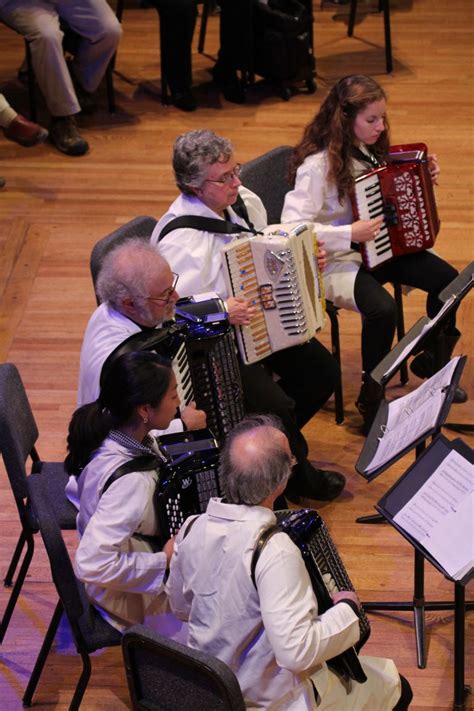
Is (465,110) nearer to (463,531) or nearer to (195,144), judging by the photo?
(195,144)

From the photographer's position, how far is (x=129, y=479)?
2.92m

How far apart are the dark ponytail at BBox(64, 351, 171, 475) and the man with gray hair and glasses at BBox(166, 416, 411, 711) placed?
0.39 m

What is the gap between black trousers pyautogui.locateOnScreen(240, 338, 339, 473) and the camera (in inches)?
154

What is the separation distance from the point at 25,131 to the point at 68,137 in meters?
0.25

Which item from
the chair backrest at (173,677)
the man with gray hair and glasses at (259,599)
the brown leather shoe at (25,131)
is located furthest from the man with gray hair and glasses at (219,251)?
the brown leather shoe at (25,131)

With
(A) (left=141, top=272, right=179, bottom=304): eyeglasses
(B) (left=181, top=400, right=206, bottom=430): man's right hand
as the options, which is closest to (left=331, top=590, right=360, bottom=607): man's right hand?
(B) (left=181, top=400, right=206, bottom=430): man's right hand

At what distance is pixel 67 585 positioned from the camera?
9.55ft

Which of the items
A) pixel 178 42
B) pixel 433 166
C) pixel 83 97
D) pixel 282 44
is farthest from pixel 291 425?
pixel 83 97

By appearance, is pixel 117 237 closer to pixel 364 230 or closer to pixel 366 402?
pixel 364 230

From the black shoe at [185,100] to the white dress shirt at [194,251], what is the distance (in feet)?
9.87

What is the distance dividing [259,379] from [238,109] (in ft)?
11.0

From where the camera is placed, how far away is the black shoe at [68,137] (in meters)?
6.39

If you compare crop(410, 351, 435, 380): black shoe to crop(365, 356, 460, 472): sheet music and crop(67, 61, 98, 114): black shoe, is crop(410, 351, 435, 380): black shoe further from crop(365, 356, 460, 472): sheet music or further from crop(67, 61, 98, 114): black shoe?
crop(67, 61, 98, 114): black shoe

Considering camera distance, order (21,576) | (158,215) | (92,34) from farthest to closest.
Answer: (92,34) → (158,215) → (21,576)
